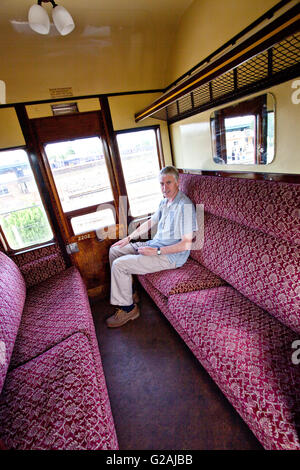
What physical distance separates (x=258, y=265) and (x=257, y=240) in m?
0.21

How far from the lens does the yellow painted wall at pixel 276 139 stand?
1.68 meters

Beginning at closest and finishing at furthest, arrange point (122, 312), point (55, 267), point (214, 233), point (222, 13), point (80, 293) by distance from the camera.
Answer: point (222, 13), point (214, 233), point (80, 293), point (122, 312), point (55, 267)

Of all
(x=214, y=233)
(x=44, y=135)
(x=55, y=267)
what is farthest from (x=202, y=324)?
(x=44, y=135)

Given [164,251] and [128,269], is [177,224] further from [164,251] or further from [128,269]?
[128,269]

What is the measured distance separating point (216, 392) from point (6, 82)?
3628 mm

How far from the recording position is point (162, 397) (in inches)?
74.5

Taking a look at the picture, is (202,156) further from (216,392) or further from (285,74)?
(216,392)

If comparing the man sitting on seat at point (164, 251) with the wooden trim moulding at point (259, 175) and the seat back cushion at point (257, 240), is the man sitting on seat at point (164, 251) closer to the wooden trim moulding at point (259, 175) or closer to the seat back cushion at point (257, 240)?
the seat back cushion at point (257, 240)

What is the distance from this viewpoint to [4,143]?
8.62 feet

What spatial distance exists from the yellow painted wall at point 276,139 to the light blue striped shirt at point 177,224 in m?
0.59

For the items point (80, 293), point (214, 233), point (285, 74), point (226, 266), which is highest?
point (285, 74)

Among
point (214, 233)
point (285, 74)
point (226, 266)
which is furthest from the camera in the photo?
point (214, 233)

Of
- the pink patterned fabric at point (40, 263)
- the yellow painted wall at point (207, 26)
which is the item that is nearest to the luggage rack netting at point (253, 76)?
the yellow painted wall at point (207, 26)

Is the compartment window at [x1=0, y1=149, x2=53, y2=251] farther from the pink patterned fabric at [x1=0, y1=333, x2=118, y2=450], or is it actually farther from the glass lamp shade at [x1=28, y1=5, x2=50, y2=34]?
the pink patterned fabric at [x1=0, y1=333, x2=118, y2=450]
